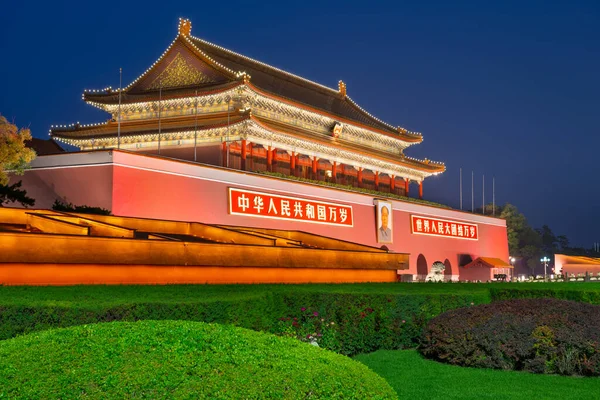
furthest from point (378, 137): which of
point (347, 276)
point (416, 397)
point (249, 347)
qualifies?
point (249, 347)

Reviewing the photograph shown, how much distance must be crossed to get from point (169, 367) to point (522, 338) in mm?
6860

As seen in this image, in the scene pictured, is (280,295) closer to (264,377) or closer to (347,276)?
(264,377)

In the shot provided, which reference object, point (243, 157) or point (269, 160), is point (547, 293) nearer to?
point (243, 157)

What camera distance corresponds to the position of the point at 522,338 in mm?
9953

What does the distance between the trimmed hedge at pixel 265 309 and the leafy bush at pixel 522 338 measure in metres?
1.04

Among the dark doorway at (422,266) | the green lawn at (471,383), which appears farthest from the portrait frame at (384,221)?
the green lawn at (471,383)

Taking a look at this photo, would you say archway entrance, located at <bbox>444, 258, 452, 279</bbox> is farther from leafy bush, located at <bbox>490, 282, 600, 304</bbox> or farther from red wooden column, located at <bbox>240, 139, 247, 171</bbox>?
leafy bush, located at <bbox>490, 282, 600, 304</bbox>

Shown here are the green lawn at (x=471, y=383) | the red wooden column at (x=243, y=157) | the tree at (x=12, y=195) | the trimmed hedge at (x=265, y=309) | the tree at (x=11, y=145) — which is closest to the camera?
the trimmed hedge at (x=265, y=309)

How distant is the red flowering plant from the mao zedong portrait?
25545mm

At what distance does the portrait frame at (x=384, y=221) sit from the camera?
3619 cm

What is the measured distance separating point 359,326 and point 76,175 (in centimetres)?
1474

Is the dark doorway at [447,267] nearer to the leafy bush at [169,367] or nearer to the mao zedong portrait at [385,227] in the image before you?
the mao zedong portrait at [385,227]

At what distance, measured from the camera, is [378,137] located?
4444cm

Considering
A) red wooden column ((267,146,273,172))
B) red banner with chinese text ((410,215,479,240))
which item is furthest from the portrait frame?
red wooden column ((267,146,273,172))
